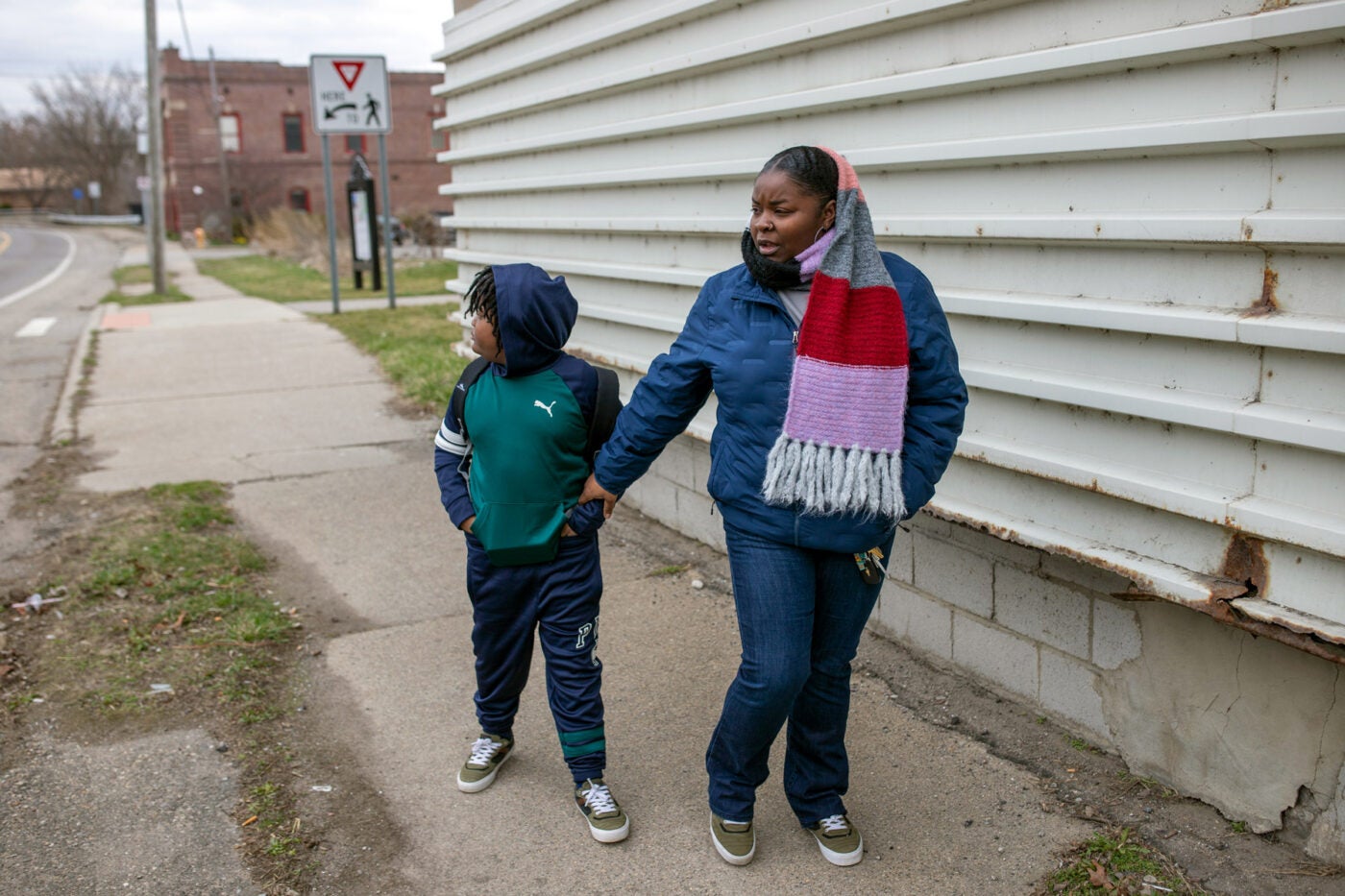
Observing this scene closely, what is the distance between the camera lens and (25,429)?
8984mm

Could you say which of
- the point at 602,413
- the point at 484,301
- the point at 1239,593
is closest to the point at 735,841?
the point at 602,413

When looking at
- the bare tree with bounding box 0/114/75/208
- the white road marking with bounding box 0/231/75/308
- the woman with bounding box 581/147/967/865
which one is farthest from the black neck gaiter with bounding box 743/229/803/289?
the bare tree with bounding box 0/114/75/208

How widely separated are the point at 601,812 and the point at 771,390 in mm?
1289

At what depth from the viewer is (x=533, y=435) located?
313cm

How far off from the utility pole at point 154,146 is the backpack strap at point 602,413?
770 inches

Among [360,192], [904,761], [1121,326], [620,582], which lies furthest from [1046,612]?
[360,192]

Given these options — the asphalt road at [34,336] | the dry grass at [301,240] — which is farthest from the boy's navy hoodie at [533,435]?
the dry grass at [301,240]

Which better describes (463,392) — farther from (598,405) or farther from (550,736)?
(550,736)

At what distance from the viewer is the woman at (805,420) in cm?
258

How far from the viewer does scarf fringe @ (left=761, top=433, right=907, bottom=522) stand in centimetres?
Result: 262

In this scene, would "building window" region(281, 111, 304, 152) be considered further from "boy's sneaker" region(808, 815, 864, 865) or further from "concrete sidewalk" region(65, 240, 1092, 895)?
"boy's sneaker" region(808, 815, 864, 865)

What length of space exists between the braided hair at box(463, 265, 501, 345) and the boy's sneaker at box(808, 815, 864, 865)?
151cm

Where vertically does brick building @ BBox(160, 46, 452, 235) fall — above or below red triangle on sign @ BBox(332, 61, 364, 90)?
above

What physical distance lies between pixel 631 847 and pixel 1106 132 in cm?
220
